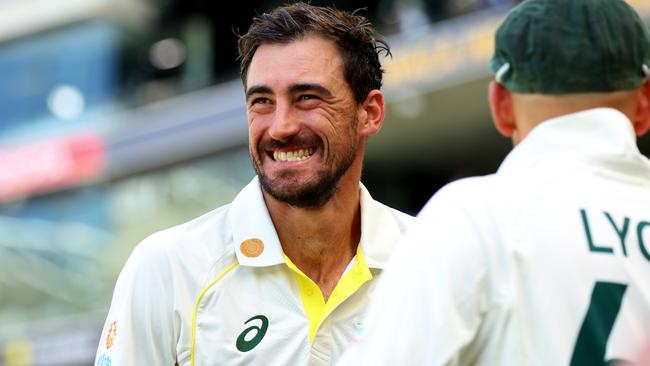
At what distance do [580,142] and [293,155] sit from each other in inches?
55.6

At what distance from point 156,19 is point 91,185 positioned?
346 centimetres

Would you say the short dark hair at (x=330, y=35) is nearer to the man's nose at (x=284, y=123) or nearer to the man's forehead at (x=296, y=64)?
the man's forehead at (x=296, y=64)

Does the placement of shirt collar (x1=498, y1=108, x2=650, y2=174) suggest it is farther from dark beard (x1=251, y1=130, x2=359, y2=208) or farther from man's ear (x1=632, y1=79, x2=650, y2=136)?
dark beard (x1=251, y1=130, x2=359, y2=208)

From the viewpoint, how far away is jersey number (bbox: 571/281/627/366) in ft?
6.93

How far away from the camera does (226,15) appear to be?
21.0m

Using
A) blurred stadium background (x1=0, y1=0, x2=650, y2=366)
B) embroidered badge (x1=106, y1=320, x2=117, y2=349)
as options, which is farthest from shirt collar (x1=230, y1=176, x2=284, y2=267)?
blurred stadium background (x1=0, y1=0, x2=650, y2=366)

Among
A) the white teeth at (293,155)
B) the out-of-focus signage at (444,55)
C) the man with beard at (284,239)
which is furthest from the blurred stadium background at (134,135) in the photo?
the white teeth at (293,155)

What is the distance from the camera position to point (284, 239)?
3.65 m

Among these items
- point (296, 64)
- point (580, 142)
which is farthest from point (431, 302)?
point (296, 64)

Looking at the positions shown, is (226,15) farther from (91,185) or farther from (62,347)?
(62,347)

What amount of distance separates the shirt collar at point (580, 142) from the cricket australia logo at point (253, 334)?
1.24 m

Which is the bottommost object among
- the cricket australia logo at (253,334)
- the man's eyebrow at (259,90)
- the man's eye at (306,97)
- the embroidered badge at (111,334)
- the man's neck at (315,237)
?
the cricket australia logo at (253,334)

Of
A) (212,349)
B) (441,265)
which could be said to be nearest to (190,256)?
(212,349)

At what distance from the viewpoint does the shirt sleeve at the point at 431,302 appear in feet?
6.87
